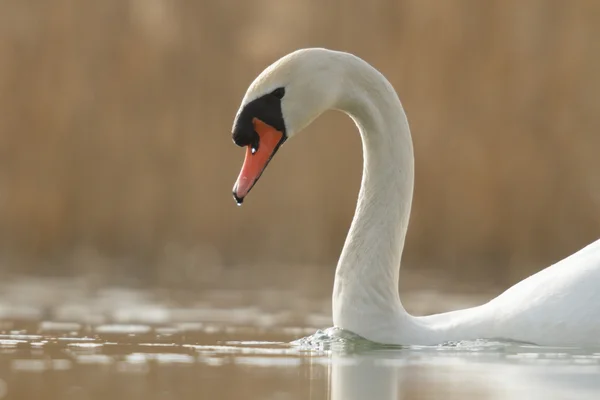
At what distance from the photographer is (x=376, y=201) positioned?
5.86 meters

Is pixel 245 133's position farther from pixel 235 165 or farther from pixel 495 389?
pixel 235 165

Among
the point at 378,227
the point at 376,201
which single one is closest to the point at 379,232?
the point at 378,227

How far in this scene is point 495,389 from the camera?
449 centimetres

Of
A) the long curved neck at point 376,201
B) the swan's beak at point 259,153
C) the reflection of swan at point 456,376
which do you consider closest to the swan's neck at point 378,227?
the long curved neck at point 376,201

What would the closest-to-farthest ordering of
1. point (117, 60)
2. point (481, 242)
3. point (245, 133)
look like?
point (245, 133)
point (481, 242)
point (117, 60)

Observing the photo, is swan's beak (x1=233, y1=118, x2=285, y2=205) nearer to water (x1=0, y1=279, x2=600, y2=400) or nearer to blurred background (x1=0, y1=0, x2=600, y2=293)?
water (x1=0, y1=279, x2=600, y2=400)

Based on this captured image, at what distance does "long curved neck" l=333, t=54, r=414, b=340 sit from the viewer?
5656 mm

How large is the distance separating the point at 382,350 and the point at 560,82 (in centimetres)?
534

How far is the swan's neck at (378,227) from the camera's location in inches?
220

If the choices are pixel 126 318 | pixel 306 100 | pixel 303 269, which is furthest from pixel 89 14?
pixel 306 100

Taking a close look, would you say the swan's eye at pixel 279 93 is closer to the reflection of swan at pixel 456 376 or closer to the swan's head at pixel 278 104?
the swan's head at pixel 278 104

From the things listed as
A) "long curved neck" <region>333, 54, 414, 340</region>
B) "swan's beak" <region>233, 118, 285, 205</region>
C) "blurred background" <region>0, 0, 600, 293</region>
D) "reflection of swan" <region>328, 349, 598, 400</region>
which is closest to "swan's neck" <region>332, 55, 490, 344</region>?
"long curved neck" <region>333, 54, 414, 340</region>

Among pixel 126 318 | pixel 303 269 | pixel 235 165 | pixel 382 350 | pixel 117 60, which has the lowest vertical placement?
pixel 382 350

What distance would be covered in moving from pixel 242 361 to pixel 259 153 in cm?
79
